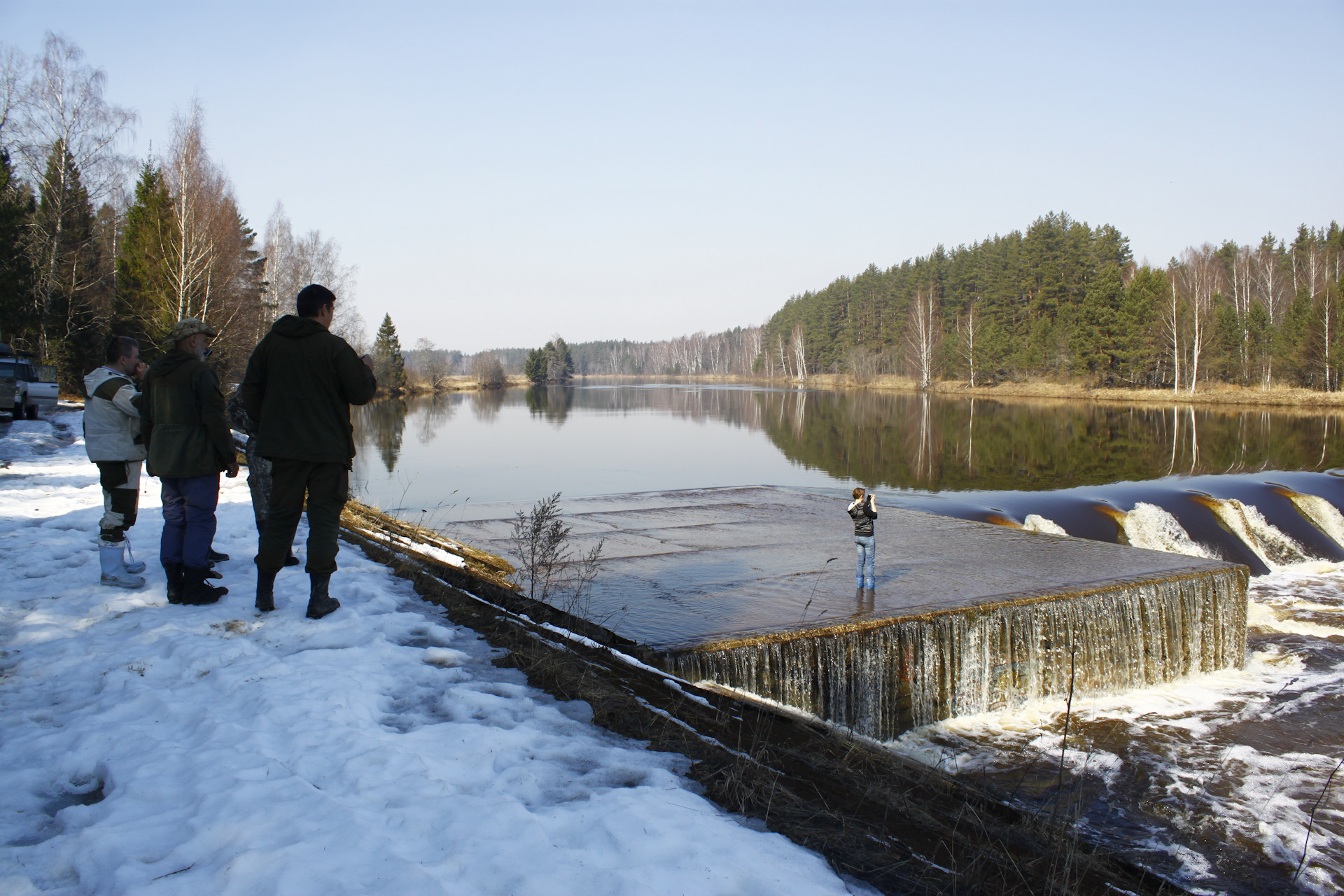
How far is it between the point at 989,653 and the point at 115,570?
7206 mm

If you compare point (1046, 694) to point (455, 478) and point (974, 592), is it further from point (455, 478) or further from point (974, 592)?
point (455, 478)

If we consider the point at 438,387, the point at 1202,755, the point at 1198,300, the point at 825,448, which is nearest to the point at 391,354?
the point at 438,387

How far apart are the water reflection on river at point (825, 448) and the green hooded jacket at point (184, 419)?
12.1 metres

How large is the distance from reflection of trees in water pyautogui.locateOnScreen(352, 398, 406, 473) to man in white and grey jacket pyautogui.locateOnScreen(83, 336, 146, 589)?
12.2m

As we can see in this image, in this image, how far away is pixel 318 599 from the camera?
5367 millimetres

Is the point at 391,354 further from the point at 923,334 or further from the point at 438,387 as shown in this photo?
the point at 923,334

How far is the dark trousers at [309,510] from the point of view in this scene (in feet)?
17.1

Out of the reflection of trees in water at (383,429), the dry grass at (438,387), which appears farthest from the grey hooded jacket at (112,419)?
the dry grass at (438,387)

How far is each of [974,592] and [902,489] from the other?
1183 centimetres

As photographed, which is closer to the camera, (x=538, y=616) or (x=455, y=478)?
(x=538, y=616)

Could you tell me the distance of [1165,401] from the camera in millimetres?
50906

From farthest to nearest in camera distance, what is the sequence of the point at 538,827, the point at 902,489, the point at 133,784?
the point at 902,489 < the point at 133,784 < the point at 538,827

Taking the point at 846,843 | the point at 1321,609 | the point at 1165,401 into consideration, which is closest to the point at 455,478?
the point at 1321,609

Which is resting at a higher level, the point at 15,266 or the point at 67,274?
the point at 67,274
